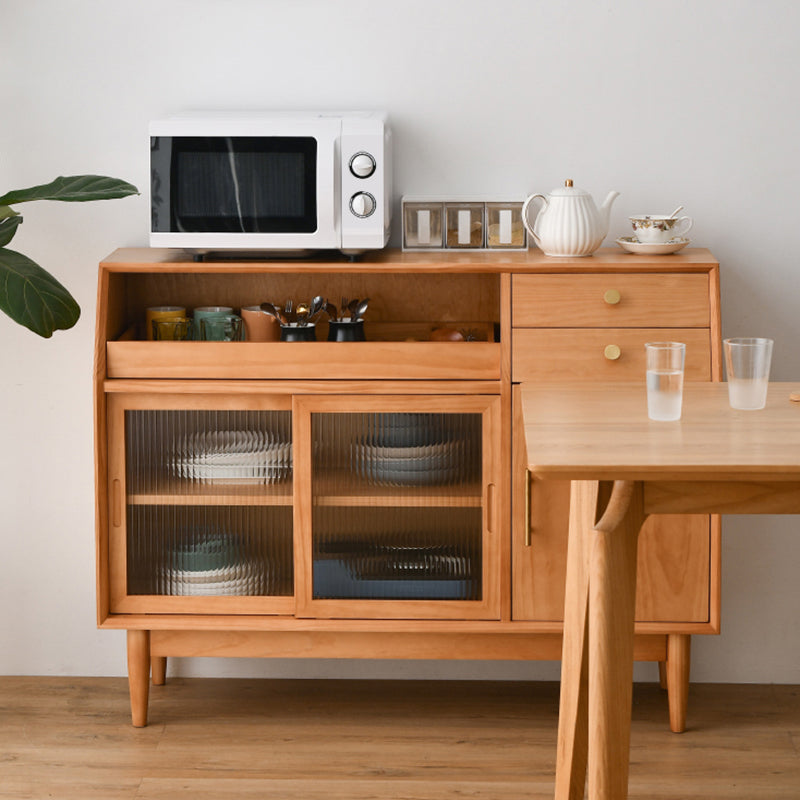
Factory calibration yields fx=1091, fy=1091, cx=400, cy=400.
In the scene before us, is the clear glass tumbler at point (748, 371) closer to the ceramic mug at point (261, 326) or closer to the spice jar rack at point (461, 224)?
the spice jar rack at point (461, 224)

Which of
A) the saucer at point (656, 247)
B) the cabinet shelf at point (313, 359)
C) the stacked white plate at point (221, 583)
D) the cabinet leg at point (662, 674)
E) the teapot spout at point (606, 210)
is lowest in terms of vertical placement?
the cabinet leg at point (662, 674)

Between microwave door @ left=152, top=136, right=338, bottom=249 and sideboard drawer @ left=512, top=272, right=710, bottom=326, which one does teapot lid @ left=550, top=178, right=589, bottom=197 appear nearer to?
sideboard drawer @ left=512, top=272, right=710, bottom=326

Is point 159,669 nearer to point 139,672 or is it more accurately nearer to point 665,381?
point 139,672

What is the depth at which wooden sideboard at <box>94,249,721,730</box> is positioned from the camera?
8.13ft

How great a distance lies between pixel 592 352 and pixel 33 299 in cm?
124

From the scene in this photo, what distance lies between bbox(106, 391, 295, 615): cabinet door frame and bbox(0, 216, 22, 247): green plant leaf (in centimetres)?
42

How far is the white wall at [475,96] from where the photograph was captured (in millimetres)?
2721

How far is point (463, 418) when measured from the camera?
2.52 meters

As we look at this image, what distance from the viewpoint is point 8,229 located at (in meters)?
2.45

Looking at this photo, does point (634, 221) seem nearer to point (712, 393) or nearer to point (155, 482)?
point (712, 393)

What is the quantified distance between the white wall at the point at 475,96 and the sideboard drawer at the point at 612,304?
1.27 ft

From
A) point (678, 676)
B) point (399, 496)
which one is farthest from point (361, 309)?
point (678, 676)

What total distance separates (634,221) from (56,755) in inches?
73.2

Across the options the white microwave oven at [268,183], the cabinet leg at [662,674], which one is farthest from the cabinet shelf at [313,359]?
the cabinet leg at [662,674]
